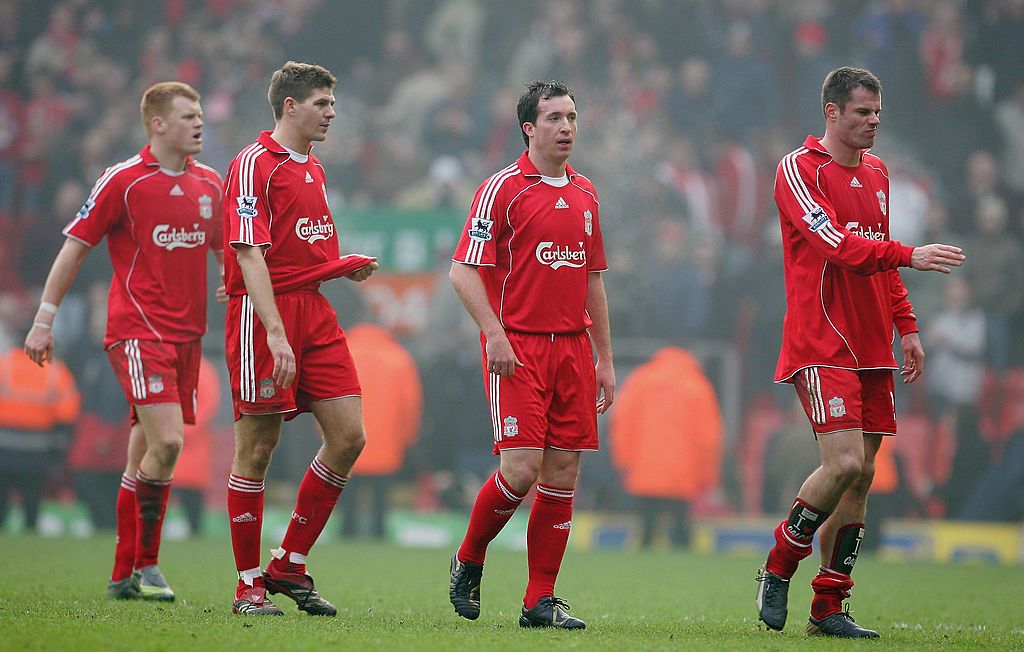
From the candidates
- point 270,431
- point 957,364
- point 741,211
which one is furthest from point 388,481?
point 270,431

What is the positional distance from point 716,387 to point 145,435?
8.70 metres

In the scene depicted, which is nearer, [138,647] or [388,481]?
[138,647]

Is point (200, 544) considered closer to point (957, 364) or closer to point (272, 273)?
point (272, 273)

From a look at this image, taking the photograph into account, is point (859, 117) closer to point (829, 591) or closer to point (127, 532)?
point (829, 591)

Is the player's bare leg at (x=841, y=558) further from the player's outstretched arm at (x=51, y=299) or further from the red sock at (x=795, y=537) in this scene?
the player's outstretched arm at (x=51, y=299)

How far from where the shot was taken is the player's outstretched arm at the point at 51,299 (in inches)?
262

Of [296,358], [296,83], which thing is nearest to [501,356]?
[296,358]

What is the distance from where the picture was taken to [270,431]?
6.06 m

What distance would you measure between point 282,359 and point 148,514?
1.84 metres

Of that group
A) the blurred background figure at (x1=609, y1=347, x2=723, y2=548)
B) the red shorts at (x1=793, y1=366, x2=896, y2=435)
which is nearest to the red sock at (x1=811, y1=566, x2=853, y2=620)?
the red shorts at (x1=793, y1=366, x2=896, y2=435)

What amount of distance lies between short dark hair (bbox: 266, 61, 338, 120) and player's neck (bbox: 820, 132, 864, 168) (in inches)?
92.2

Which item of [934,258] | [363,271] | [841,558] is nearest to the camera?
[934,258]

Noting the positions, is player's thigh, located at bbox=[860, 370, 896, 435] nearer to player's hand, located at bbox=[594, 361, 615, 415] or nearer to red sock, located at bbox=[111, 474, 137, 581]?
player's hand, located at bbox=[594, 361, 615, 415]

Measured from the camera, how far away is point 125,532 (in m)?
7.04
